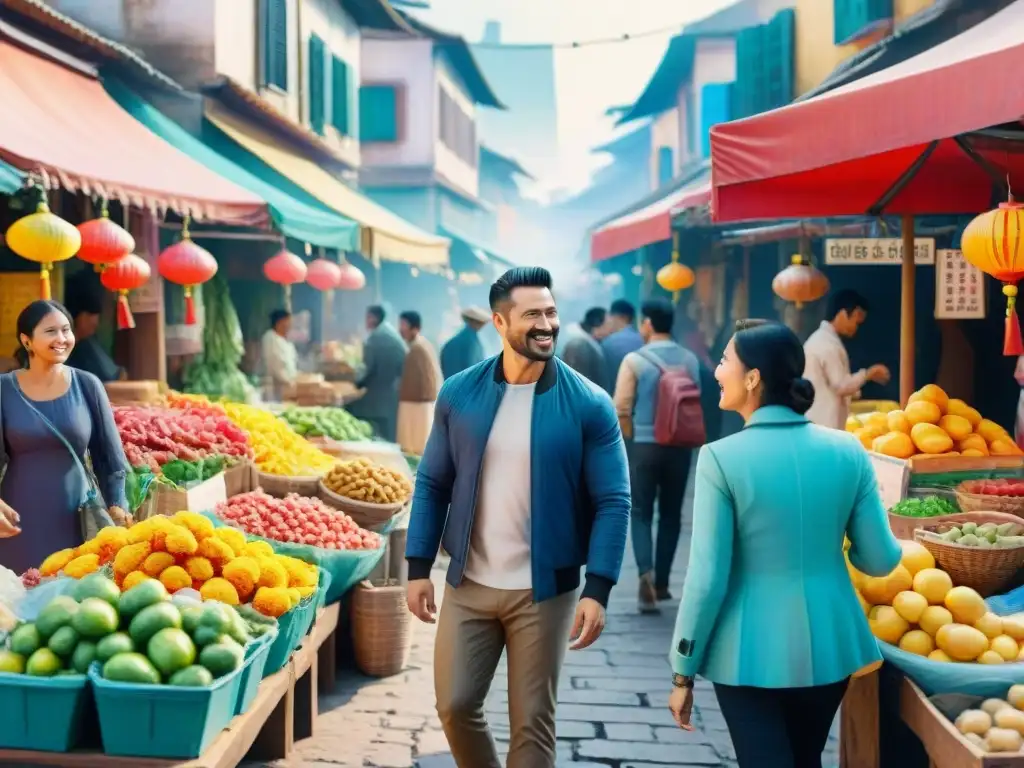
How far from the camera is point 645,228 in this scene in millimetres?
13125

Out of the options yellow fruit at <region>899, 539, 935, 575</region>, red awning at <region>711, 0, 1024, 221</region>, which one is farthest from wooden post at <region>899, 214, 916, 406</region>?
yellow fruit at <region>899, 539, 935, 575</region>

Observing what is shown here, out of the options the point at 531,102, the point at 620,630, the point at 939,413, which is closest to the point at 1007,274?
the point at 939,413

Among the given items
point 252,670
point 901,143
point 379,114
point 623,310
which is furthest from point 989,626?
point 379,114

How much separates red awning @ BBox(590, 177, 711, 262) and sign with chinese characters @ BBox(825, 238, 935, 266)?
1287 millimetres

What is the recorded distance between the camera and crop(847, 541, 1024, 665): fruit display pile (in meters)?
4.27

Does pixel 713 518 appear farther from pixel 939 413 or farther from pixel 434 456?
pixel 939 413

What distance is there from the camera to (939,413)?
22.0ft

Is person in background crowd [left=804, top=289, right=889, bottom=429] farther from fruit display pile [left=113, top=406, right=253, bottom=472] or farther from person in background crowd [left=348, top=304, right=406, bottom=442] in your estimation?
person in background crowd [left=348, top=304, right=406, bottom=442]

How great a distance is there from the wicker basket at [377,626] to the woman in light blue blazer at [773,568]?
3577 mm

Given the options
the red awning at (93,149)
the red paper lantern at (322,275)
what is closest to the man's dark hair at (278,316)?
the red paper lantern at (322,275)

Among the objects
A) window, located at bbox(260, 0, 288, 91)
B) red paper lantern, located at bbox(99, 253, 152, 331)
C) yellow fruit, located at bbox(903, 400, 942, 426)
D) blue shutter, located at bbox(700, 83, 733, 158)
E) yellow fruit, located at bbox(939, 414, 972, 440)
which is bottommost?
yellow fruit, located at bbox(939, 414, 972, 440)

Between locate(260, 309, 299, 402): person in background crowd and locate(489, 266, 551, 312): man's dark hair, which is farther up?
locate(489, 266, 551, 312): man's dark hair

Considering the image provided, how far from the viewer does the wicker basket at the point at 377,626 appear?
6.77 metres

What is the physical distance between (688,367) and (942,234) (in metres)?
4.26
